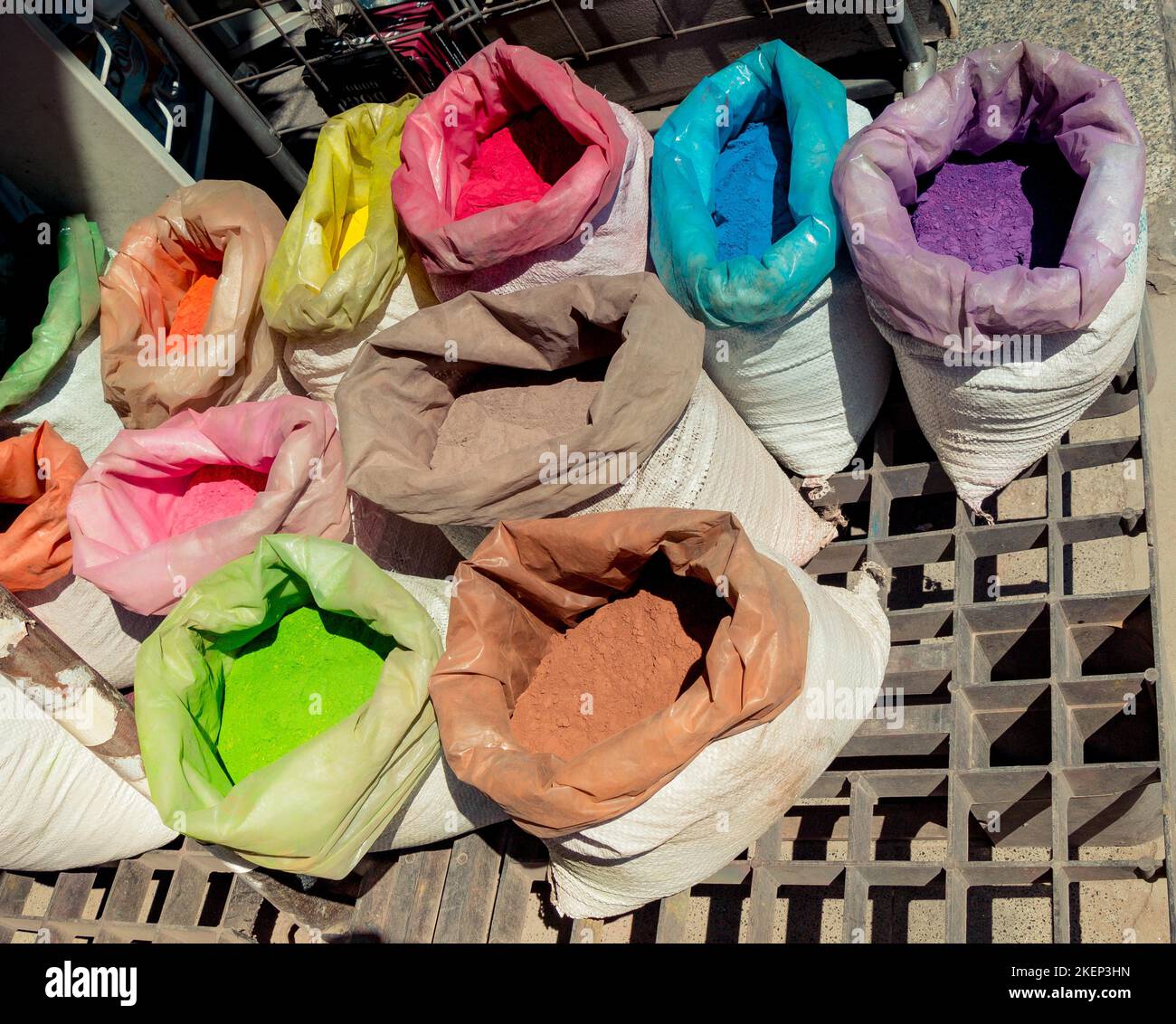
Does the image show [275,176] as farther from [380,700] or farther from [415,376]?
[380,700]

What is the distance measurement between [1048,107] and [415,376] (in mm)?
1242

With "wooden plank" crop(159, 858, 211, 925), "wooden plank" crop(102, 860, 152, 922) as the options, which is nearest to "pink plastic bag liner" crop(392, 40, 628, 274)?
"wooden plank" crop(159, 858, 211, 925)

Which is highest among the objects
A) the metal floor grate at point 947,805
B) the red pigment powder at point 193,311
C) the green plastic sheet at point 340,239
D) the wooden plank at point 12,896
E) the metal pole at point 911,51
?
the green plastic sheet at point 340,239

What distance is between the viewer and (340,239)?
2533mm

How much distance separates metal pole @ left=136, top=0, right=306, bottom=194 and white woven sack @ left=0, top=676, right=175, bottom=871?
156 cm

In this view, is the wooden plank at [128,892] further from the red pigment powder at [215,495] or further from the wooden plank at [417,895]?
the red pigment powder at [215,495]

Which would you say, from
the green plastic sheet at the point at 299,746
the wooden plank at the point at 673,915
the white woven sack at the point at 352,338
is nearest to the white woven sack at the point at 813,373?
the white woven sack at the point at 352,338

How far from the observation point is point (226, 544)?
2.07 metres

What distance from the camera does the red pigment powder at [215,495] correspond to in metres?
2.32

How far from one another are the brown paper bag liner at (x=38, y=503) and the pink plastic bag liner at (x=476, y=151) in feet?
2.96

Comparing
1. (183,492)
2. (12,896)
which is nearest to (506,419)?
(183,492)

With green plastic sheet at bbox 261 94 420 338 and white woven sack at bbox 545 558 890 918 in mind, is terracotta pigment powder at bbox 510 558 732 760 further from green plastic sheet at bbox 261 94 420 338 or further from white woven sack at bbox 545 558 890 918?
green plastic sheet at bbox 261 94 420 338

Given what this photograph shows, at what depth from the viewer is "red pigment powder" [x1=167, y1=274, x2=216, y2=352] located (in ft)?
8.33

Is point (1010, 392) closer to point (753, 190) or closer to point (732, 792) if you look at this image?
point (753, 190)
